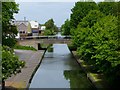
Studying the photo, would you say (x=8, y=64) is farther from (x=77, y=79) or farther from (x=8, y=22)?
(x=8, y=22)

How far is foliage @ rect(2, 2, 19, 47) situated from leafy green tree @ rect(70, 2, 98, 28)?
2498cm

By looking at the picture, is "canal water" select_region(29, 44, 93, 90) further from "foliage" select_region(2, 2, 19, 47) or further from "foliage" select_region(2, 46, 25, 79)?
"foliage" select_region(2, 46, 25, 79)

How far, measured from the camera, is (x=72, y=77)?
37500 mm

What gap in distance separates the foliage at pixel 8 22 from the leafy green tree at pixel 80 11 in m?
25.0

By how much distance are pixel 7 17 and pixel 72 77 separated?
29.0 feet

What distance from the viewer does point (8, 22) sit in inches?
1444

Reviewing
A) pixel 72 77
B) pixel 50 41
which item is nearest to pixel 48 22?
pixel 50 41

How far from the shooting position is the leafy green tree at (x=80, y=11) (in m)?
61.8

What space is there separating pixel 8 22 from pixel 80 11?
26.9m

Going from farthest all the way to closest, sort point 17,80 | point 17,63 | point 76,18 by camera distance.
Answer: point 76,18, point 17,80, point 17,63

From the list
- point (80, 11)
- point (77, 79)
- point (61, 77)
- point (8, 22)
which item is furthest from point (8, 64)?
point (80, 11)

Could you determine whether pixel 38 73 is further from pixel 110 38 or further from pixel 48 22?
pixel 48 22

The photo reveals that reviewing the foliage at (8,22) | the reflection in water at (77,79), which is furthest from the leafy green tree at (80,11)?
the foliage at (8,22)

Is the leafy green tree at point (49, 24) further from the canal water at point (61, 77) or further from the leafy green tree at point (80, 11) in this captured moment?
the canal water at point (61, 77)
